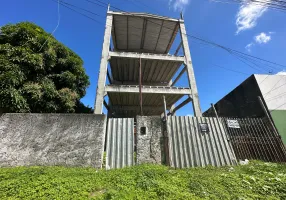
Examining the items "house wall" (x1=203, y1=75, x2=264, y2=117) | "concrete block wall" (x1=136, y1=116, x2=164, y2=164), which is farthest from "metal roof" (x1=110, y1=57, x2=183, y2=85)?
"concrete block wall" (x1=136, y1=116, x2=164, y2=164)

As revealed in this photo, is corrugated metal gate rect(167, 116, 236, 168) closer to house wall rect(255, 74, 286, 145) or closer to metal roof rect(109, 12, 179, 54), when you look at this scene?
house wall rect(255, 74, 286, 145)

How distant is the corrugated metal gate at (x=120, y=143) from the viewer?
4836mm

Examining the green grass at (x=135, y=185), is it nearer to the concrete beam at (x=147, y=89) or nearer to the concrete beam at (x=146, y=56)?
the concrete beam at (x=147, y=89)

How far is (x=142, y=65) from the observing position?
12.6 m

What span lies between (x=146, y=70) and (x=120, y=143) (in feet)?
31.1

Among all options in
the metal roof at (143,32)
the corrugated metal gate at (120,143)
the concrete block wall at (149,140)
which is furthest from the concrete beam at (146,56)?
the concrete block wall at (149,140)

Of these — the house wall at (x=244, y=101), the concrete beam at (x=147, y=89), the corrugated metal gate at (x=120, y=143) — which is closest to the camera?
the corrugated metal gate at (x=120, y=143)

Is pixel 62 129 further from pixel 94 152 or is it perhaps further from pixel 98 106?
pixel 98 106

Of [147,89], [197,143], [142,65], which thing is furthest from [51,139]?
[142,65]

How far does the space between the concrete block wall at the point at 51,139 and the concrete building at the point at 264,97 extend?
28.0ft

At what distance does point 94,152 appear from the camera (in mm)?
4707

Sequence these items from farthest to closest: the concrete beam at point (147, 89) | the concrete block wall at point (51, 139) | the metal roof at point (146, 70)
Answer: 1. the metal roof at point (146, 70)
2. the concrete beam at point (147, 89)
3. the concrete block wall at point (51, 139)

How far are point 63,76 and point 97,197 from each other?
764cm

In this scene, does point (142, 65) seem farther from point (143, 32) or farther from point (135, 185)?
point (135, 185)
